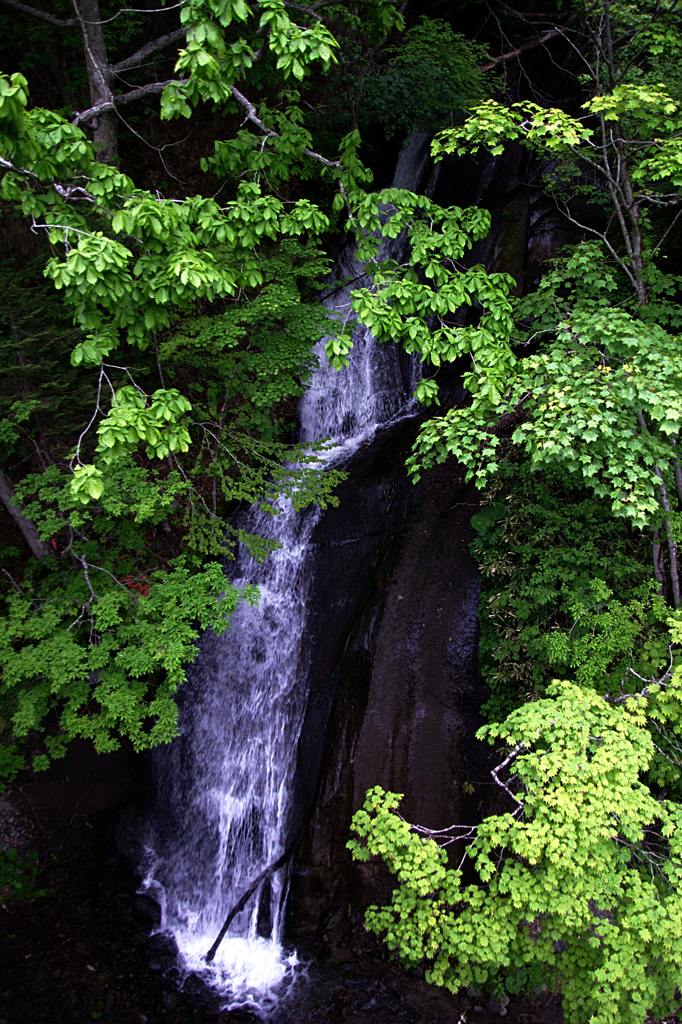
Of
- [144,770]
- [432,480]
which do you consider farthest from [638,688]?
[144,770]

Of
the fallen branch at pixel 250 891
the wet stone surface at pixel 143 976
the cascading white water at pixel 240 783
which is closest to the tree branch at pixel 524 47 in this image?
the cascading white water at pixel 240 783

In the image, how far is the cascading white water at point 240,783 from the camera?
586cm

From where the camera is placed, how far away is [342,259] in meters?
10.1

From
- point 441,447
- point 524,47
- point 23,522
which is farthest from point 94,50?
point 524,47

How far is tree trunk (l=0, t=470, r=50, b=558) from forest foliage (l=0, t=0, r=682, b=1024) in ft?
0.14

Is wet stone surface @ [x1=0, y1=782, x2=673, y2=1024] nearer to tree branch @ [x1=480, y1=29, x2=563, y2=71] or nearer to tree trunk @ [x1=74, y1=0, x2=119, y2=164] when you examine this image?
tree trunk @ [x1=74, y1=0, x2=119, y2=164]

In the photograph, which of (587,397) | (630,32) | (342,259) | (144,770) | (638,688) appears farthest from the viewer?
(342,259)

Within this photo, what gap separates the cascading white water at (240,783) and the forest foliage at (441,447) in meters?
0.97

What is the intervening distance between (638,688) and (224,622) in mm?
3877

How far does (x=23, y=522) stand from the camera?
22.1 ft

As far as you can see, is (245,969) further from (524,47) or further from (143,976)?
(524,47)

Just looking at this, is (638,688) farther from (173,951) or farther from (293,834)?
(173,951)

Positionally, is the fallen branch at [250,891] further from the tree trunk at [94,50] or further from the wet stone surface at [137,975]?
the tree trunk at [94,50]

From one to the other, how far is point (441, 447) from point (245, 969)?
5612mm
